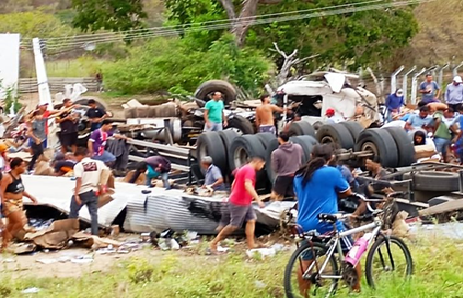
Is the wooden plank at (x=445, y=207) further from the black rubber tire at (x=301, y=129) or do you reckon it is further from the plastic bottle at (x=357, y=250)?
the black rubber tire at (x=301, y=129)

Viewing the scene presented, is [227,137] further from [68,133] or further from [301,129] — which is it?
[68,133]

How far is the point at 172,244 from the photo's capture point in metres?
10.5

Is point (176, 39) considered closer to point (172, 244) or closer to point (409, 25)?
point (409, 25)

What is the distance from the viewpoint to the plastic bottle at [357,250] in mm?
6785

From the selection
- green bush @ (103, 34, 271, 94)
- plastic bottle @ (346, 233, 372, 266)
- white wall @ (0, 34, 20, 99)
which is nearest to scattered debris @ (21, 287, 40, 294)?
plastic bottle @ (346, 233, 372, 266)

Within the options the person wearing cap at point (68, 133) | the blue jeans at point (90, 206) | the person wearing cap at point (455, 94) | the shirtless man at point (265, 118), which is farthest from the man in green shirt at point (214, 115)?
the blue jeans at point (90, 206)

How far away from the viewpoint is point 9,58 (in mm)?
34406

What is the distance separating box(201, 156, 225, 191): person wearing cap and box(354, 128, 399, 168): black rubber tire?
2.29 metres

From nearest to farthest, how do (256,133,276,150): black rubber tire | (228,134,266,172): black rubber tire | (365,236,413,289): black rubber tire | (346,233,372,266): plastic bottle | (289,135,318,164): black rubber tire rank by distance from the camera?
(346,233,372,266): plastic bottle
(365,236,413,289): black rubber tire
(289,135,318,164): black rubber tire
(228,134,266,172): black rubber tire
(256,133,276,150): black rubber tire

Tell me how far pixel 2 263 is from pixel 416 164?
5854mm

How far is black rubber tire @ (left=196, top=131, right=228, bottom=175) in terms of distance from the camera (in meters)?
13.3

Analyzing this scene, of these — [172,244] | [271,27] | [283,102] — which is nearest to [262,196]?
[172,244]

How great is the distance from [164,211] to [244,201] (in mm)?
1860

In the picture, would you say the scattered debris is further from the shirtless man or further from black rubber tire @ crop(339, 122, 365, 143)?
the shirtless man
